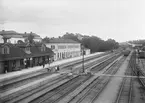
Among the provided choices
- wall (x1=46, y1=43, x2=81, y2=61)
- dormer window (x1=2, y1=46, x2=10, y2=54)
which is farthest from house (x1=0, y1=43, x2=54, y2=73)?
wall (x1=46, y1=43, x2=81, y2=61)

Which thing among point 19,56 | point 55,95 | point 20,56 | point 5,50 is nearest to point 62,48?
point 20,56

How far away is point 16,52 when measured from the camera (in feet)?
116

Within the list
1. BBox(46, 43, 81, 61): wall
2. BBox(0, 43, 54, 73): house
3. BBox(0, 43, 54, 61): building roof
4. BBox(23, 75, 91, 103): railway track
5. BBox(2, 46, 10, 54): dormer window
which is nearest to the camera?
BBox(23, 75, 91, 103): railway track

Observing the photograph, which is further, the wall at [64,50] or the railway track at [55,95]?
the wall at [64,50]

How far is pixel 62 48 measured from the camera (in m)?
61.9

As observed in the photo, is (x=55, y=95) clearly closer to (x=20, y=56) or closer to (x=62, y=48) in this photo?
(x=20, y=56)

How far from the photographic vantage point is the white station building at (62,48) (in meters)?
56.6

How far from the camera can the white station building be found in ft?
186

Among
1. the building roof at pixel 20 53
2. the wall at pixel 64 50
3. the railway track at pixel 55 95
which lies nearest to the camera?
the railway track at pixel 55 95

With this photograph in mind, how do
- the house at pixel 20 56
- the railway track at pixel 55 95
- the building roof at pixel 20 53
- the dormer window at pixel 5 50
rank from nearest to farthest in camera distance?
the railway track at pixel 55 95 < the house at pixel 20 56 < the building roof at pixel 20 53 < the dormer window at pixel 5 50

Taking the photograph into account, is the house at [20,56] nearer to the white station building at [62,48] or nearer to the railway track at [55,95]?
the white station building at [62,48]

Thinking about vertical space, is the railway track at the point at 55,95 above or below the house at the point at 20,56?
below

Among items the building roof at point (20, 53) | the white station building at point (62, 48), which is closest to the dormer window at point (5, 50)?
the building roof at point (20, 53)

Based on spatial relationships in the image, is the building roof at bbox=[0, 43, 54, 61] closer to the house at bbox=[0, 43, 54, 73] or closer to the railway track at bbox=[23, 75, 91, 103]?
the house at bbox=[0, 43, 54, 73]
